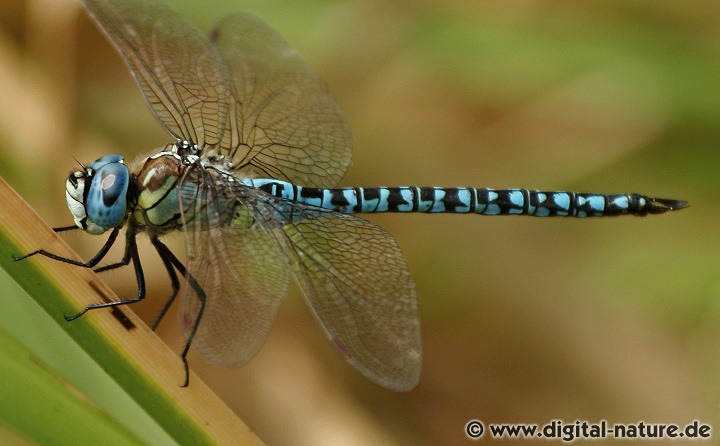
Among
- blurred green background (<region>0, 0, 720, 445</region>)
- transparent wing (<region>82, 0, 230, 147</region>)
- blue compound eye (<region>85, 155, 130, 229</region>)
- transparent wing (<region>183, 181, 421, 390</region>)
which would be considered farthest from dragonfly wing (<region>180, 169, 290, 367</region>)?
blurred green background (<region>0, 0, 720, 445</region>)

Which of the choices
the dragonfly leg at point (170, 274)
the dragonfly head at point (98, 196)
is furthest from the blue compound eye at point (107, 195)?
the dragonfly leg at point (170, 274)

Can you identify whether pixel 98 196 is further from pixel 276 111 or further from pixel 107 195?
pixel 276 111

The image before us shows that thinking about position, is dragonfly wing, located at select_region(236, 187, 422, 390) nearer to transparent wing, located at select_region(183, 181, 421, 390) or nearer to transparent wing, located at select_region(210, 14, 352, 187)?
transparent wing, located at select_region(183, 181, 421, 390)

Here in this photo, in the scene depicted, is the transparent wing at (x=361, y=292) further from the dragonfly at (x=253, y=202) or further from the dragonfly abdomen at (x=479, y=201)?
the dragonfly abdomen at (x=479, y=201)

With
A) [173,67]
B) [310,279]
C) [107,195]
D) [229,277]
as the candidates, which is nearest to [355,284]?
[310,279]

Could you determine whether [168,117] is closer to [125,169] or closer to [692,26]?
[125,169]

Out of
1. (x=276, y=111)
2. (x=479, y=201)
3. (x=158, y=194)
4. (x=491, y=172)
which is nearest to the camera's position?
(x=158, y=194)
